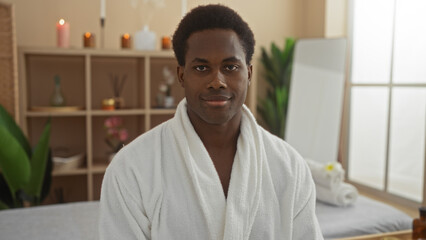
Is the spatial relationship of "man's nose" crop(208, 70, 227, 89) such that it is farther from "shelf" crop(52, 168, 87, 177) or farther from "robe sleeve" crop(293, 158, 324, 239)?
"shelf" crop(52, 168, 87, 177)

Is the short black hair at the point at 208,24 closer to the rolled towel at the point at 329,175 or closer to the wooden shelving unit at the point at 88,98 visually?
the rolled towel at the point at 329,175

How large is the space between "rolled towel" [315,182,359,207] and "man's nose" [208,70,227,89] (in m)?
1.14

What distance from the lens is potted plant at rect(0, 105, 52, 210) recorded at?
2148mm

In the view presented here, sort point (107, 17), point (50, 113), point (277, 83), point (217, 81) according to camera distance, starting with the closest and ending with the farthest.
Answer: point (217, 81) < point (50, 113) < point (107, 17) < point (277, 83)

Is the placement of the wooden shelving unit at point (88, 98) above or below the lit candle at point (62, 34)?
below

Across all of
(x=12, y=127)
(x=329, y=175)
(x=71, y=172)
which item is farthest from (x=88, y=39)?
(x=329, y=175)

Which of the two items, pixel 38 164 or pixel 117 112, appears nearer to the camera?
pixel 38 164

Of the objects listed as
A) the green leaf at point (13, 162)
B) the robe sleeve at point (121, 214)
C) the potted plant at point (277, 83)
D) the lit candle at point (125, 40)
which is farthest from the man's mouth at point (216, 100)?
the potted plant at point (277, 83)

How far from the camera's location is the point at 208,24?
876 millimetres

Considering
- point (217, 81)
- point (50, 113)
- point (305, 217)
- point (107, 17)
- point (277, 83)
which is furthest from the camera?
point (277, 83)

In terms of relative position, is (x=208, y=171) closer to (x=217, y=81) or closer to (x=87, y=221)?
(x=217, y=81)

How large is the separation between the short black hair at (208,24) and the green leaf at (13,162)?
1567mm

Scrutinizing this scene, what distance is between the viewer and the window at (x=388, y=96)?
268 cm

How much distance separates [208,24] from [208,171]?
33 centimetres
